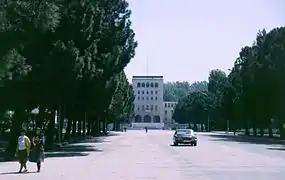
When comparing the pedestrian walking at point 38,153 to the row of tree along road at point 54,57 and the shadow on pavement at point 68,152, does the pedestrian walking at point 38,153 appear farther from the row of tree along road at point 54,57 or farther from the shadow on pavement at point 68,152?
the shadow on pavement at point 68,152

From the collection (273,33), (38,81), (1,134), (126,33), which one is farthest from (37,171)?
(273,33)

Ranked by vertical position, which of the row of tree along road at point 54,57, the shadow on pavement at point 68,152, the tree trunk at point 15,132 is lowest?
the shadow on pavement at point 68,152

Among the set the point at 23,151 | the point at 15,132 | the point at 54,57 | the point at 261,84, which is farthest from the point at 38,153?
the point at 261,84

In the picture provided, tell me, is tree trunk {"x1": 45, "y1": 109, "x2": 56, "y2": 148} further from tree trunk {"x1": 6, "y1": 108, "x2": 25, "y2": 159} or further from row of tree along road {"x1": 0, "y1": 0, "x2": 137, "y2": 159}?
tree trunk {"x1": 6, "y1": 108, "x2": 25, "y2": 159}

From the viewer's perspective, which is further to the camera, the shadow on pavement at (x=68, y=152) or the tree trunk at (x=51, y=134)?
the tree trunk at (x=51, y=134)

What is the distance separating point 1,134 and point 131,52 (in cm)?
2174

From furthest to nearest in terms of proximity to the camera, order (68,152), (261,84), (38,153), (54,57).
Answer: (261,84), (68,152), (54,57), (38,153)

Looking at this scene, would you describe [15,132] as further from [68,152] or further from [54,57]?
[54,57]

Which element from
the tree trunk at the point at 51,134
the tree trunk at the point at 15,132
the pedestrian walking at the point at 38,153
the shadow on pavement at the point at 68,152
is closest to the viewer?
the pedestrian walking at the point at 38,153

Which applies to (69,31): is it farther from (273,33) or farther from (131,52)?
(273,33)

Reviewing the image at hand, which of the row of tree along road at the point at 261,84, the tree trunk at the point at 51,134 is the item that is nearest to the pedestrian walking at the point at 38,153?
the tree trunk at the point at 51,134

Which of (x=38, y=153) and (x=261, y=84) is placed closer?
(x=38, y=153)

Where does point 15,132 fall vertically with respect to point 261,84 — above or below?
below

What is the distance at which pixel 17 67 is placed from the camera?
26.4 metres
